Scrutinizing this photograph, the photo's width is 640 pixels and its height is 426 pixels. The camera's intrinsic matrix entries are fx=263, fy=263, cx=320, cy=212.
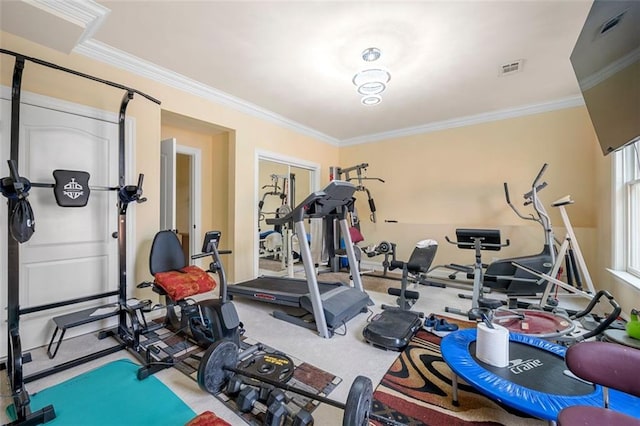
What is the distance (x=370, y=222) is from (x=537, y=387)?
4.48 m

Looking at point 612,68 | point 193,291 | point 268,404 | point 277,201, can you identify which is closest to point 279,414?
point 268,404

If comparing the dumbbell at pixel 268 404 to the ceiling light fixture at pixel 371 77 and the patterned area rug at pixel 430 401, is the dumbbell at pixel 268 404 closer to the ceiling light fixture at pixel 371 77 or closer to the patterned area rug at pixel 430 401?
the patterned area rug at pixel 430 401

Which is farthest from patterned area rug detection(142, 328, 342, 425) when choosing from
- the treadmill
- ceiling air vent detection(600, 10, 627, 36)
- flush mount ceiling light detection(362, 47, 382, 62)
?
flush mount ceiling light detection(362, 47, 382, 62)

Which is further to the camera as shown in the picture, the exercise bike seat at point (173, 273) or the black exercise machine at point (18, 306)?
the exercise bike seat at point (173, 273)

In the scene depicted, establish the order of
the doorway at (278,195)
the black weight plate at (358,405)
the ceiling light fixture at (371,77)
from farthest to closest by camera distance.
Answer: the doorway at (278,195) < the ceiling light fixture at (371,77) < the black weight plate at (358,405)

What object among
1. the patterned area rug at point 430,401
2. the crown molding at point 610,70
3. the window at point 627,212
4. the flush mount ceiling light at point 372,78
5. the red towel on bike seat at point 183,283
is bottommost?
the patterned area rug at point 430,401

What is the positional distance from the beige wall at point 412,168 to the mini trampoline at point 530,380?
6.14 ft

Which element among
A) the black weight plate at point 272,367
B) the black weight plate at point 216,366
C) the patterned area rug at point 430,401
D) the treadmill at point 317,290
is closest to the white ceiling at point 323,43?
the treadmill at point 317,290

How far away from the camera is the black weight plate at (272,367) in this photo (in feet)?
5.46

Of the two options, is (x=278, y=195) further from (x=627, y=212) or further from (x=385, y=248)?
(x=627, y=212)

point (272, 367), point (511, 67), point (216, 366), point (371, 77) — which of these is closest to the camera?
point (216, 366)

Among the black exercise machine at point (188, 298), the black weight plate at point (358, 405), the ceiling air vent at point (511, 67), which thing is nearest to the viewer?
the black weight plate at point (358, 405)

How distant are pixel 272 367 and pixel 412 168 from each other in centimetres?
452

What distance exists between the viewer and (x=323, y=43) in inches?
100
